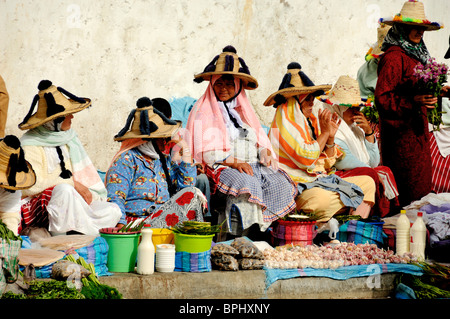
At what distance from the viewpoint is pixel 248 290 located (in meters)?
5.29

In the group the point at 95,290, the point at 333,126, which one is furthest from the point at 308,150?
the point at 95,290

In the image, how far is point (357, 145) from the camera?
780 cm

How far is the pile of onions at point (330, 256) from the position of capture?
5.60 meters

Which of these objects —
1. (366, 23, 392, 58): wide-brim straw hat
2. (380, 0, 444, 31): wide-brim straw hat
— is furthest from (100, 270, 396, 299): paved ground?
(366, 23, 392, 58): wide-brim straw hat

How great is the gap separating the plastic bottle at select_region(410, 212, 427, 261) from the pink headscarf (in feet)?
5.31

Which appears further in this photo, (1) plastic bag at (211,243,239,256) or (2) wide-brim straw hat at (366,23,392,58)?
(2) wide-brim straw hat at (366,23,392,58)

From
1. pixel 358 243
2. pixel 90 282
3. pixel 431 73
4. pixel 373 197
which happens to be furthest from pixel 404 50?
pixel 90 282

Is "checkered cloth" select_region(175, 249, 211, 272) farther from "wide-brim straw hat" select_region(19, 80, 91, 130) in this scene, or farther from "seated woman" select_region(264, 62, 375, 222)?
"seated woman" select_region(264, 62, 375, 222)

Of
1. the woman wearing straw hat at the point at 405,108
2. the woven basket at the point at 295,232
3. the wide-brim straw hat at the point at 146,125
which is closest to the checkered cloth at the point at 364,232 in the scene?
the woven basket at the point at 295,232

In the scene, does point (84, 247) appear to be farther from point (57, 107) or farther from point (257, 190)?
point (257, 190)

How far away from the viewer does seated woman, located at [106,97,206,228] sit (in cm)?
574

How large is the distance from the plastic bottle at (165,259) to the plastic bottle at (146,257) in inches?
3.0

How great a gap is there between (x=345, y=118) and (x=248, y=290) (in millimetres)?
3305

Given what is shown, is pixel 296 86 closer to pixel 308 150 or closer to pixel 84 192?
pixel 308 150
